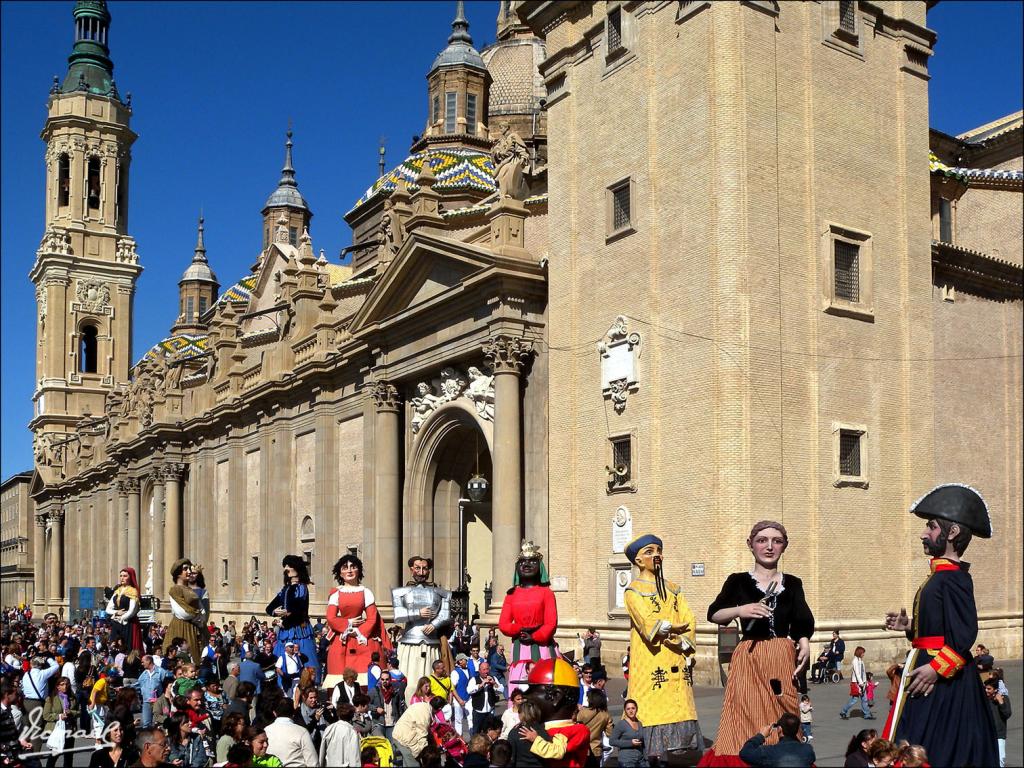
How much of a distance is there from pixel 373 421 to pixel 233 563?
559 inches

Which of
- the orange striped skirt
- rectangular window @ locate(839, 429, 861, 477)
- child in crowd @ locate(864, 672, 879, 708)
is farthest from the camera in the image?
rectangular window @ locate(839, 429, 861, 477)

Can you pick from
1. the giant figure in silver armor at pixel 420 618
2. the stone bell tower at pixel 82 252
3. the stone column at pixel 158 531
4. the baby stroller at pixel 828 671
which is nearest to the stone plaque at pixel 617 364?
the baby stroller at pixel 828 671

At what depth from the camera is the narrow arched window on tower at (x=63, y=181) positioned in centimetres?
8256

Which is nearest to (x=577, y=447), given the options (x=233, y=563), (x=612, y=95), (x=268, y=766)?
(x=612, y=95)

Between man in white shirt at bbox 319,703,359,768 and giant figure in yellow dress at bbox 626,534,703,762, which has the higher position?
giant figure in yellow dress at bbox 626,534,703,762

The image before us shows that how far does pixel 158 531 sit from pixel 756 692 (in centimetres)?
5092

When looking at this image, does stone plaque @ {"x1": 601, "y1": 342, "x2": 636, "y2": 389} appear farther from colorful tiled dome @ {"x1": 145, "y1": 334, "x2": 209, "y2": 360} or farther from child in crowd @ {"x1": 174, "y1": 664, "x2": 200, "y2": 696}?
colorful tiled dome @ {"x1": 145, "y1": 334, "x2": 209, "y2": 360}

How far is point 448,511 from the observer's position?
109ft

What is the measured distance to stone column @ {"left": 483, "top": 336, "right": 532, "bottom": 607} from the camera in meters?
27.3

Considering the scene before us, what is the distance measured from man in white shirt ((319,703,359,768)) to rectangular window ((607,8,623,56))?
60.5 ft

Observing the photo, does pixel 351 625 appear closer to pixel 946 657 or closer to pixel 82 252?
pixel 946 657

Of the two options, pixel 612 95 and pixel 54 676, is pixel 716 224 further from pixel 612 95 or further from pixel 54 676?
pixel 54 676

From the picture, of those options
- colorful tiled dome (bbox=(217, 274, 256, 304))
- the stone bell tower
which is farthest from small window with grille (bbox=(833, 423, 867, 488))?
the stone bell tower

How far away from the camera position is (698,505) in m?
22.1
